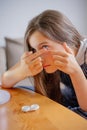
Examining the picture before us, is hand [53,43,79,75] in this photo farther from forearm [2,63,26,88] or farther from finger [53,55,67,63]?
forearm [2,63,26,88]

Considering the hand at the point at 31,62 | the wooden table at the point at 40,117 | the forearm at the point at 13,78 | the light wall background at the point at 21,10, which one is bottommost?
the wooden table at the point at 40,117

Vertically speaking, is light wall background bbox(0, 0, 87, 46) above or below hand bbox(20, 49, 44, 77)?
above

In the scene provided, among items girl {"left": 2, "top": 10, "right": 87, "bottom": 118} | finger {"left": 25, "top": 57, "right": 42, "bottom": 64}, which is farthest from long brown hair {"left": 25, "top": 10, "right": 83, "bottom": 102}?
finger {"left": 25, "top": 57, "right": 42, "bottom": 64}

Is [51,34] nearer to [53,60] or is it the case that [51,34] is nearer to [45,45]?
[45,45]

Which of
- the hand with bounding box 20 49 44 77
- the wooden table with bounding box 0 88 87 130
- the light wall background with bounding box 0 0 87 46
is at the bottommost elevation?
the wooden table with bounding box 0 88 87 130

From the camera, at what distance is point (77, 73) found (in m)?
0.90

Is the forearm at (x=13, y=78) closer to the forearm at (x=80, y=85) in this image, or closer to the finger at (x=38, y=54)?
the finger at (x=38, y=54)

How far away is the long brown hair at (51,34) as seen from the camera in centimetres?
107

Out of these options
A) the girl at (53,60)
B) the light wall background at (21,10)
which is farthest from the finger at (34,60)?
the light wall background at (21,10)

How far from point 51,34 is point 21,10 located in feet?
3.98

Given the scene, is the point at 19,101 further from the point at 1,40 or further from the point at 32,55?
the point at 1,40

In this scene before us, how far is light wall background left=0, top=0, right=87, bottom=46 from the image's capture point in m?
2.15

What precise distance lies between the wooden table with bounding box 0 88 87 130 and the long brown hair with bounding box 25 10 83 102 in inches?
8.6

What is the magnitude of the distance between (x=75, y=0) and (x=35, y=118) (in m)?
1.76
